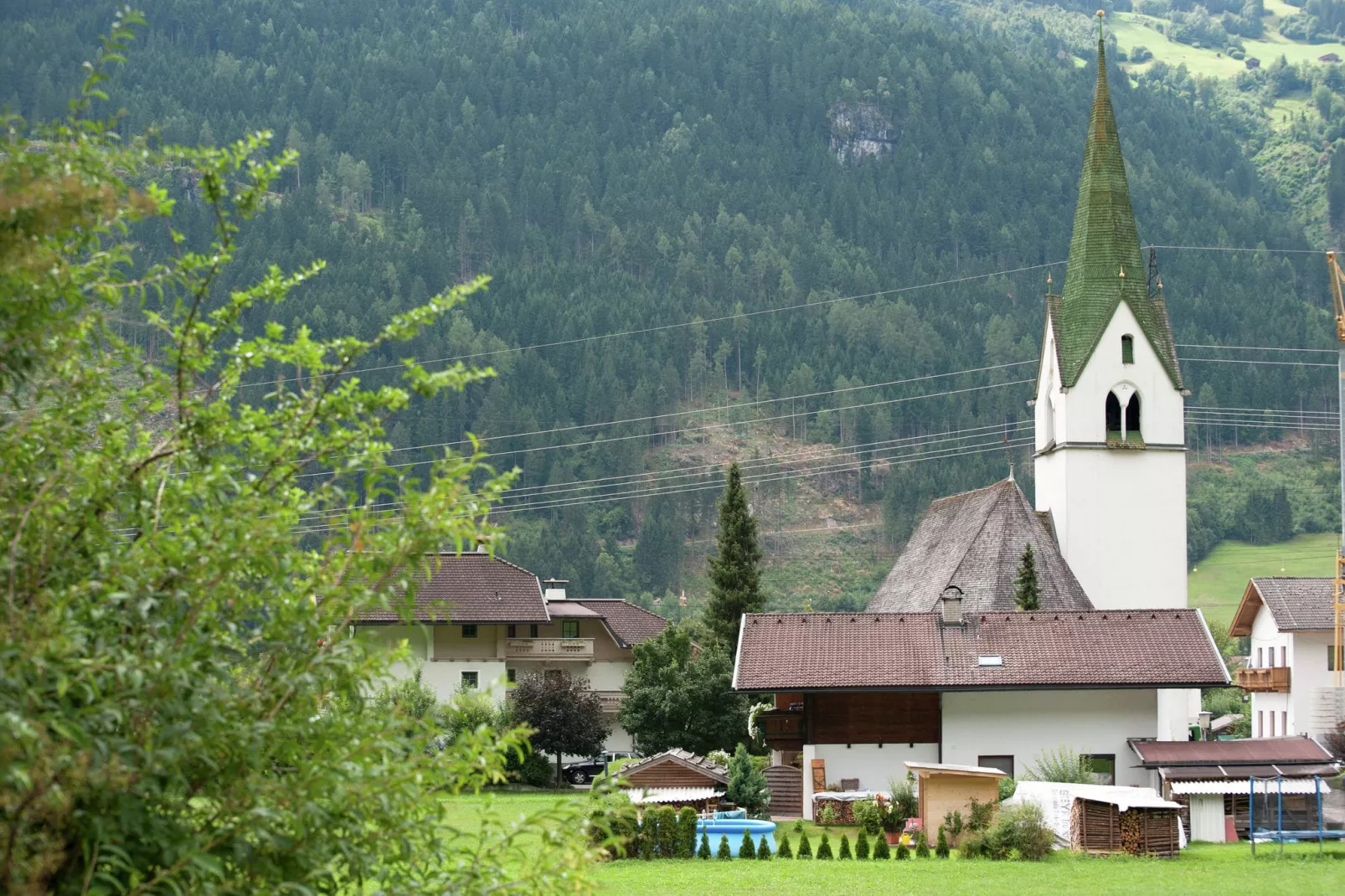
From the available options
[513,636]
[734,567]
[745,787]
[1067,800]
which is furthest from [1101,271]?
[1067,800]

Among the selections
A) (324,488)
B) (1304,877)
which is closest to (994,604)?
(1304,877)

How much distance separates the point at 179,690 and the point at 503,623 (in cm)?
5876

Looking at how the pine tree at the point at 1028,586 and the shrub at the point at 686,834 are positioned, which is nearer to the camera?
the shrub at the point at 686,834

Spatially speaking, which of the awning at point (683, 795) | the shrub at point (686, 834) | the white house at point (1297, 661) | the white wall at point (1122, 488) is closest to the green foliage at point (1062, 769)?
the awning at point (683, 795)

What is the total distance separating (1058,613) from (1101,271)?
19.4m

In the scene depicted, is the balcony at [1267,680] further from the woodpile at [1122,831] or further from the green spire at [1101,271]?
the woodpile at [1122,831]

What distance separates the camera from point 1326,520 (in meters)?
173

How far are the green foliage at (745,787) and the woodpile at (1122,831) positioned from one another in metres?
8.56

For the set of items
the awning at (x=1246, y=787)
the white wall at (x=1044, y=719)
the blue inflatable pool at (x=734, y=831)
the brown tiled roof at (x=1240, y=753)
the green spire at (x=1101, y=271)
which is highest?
the green spire at (x=1101, y=271)

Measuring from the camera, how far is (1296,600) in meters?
65.2

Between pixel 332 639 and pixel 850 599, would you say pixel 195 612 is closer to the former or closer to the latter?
pixel 332 639

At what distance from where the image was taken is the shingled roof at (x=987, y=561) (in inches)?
2104

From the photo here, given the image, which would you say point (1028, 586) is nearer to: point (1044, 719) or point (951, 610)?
point (951, 610)

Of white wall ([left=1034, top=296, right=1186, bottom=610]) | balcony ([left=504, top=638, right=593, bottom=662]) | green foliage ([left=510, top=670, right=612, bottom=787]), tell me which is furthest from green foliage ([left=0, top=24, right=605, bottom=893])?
balcony ([left=504, top=638, right=593, bottom=662])
